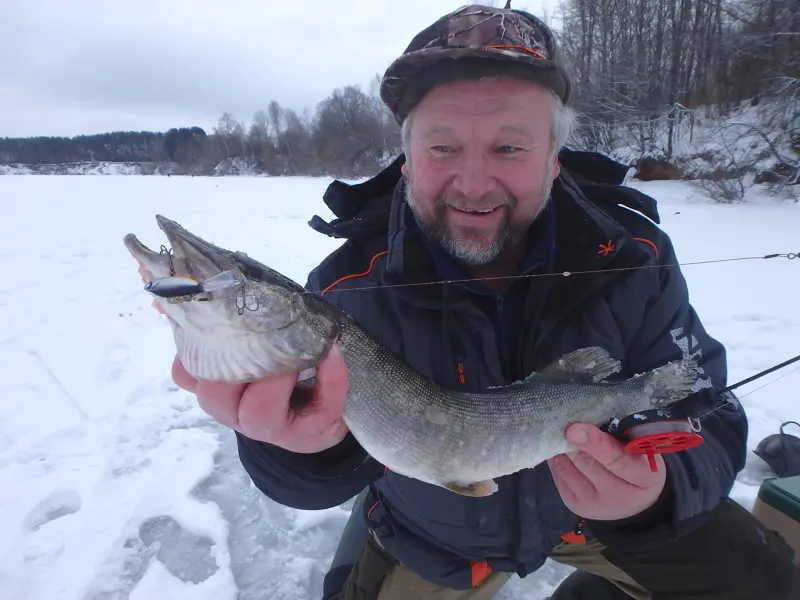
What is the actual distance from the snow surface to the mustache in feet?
6.13

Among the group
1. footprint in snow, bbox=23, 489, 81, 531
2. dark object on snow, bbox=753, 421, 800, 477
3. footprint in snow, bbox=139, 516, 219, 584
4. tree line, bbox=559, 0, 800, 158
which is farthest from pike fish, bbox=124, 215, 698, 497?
tree line, bbox=559, 0, 800, 158

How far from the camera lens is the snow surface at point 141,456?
7.47 ft

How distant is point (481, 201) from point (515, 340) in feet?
1.84

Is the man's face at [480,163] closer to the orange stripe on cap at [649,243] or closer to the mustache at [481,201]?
the mustache at [481,201]

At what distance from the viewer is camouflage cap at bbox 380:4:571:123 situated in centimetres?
174

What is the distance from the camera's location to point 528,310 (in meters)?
1.81

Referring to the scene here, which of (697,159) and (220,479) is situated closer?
(220,479)

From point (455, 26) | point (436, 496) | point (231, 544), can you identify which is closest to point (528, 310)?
point (436, 496)

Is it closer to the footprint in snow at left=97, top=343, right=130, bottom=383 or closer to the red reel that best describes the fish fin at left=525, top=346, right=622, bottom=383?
the red reel

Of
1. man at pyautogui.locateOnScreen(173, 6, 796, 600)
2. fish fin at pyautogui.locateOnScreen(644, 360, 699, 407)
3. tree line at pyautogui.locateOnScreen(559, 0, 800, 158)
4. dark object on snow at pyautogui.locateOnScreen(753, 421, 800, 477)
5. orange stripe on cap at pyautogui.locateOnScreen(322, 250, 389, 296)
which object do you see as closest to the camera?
fish fin at pyautogui.locateOnScreen(644, 360, 699, 407)

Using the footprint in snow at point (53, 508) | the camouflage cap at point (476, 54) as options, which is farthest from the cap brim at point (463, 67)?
the footprint in snow at point (53, 508)

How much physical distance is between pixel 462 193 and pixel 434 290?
0.39 meters

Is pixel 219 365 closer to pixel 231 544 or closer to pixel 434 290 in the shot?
pixel 434 290

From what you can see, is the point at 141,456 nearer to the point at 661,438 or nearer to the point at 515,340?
the point at 515,340
